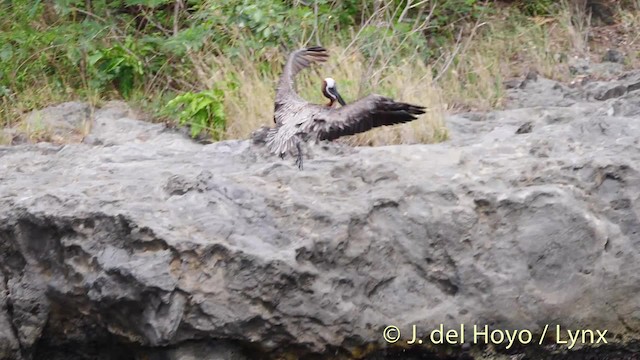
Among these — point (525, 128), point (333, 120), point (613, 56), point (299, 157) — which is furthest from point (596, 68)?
point (299, 157)

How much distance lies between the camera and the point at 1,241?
5508mm

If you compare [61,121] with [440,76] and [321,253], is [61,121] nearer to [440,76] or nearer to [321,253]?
[440,76]

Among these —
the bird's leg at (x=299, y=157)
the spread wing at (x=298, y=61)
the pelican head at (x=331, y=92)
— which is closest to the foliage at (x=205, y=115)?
the spread wing at (x=298, y=61)

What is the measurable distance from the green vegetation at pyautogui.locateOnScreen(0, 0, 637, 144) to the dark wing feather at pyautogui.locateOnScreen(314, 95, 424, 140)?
1.06 meters

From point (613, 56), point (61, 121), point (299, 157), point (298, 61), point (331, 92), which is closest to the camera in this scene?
point (299, 157)

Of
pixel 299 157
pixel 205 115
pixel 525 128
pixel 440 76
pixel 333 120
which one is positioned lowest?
pixel 440 76

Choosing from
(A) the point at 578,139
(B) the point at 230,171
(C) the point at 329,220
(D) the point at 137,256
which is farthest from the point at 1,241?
(A) the point at 578,139

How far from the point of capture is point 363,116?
5852 millimetres

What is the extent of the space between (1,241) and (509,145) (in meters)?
2.88

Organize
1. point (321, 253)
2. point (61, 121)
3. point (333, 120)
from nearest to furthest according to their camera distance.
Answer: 1. point (321, 253)
2. point (333, 120)
3. point (61, 121)

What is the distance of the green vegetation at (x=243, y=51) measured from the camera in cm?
741

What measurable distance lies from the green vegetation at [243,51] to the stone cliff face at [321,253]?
1356 millimetres

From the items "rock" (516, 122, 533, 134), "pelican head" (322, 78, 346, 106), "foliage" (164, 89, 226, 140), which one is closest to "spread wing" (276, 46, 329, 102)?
"pelican head" (322, 78, 346, 106)

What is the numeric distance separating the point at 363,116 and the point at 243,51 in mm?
2393
